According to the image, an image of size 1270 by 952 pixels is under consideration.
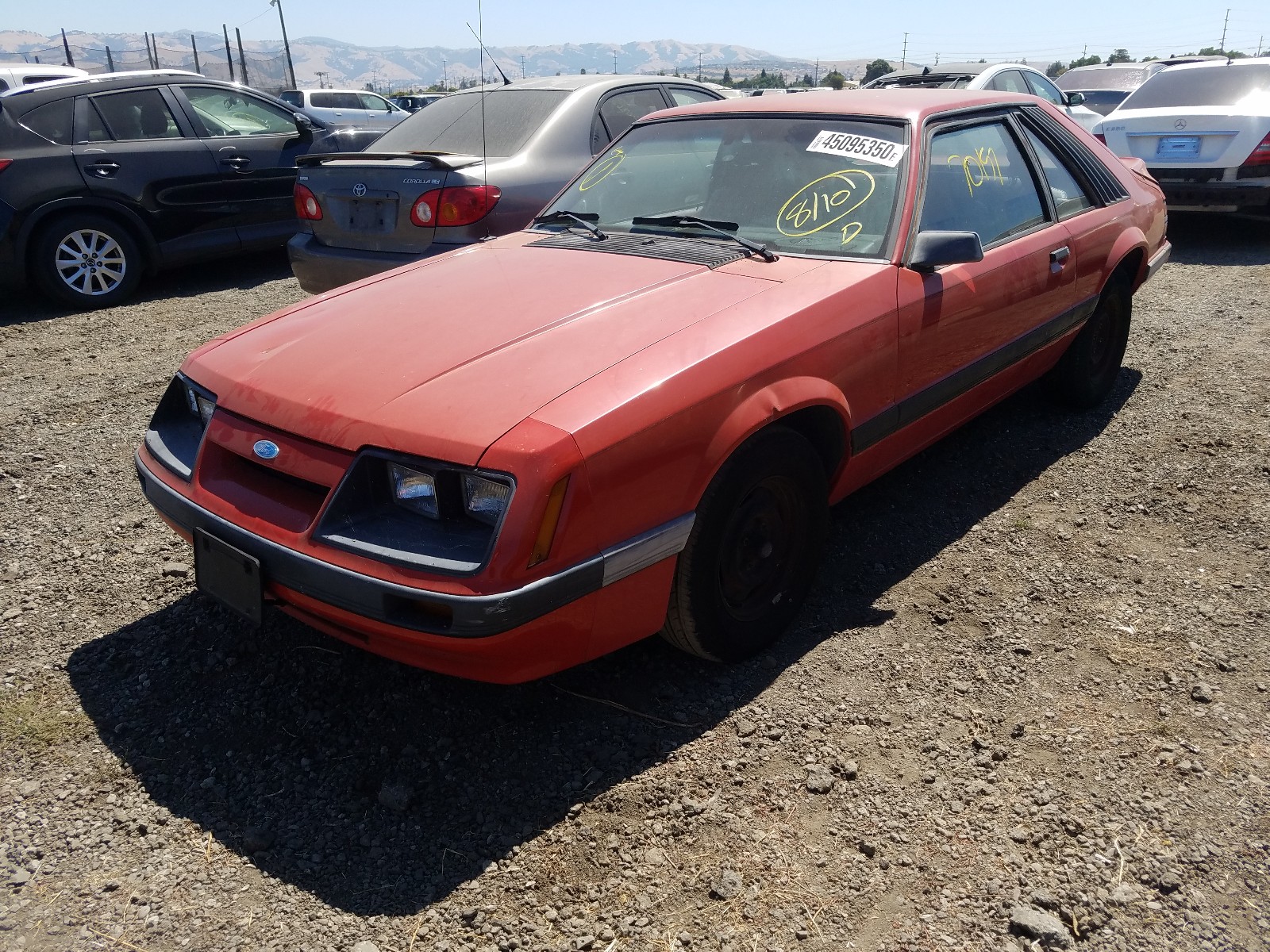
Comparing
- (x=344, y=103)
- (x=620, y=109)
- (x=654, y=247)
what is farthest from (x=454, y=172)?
(x=344, y=103)

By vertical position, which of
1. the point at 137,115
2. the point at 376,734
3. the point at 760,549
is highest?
the point at 137,115

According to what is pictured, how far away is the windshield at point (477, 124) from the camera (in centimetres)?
566

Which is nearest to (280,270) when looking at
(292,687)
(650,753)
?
(292,687)

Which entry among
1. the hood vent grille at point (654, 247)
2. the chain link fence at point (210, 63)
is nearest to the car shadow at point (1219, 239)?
the hood vent grille at point (654, 247)

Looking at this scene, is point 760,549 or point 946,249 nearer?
point 760,549

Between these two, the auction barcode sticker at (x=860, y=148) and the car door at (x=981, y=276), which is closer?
the car door at (x=981, y=276)

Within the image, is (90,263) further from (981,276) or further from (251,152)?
(981,276)

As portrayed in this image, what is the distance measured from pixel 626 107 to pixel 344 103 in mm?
20387

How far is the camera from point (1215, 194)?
7926 mm

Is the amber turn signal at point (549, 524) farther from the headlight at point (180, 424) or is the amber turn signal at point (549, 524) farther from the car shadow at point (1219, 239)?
the car shadow at point (1219, 239)

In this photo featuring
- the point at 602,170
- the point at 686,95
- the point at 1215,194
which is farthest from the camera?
the point at 1215,194

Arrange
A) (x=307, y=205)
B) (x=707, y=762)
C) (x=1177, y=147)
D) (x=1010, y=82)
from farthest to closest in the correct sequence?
1. (x=1010, y=82)
2. (x=1177, y=147)
3. (x=307, y=205)
4. (x=707, y=762)

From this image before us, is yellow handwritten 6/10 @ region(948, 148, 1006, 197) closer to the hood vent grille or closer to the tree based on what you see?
the hood vent grille

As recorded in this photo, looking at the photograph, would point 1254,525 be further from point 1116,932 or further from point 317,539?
point 317,539
